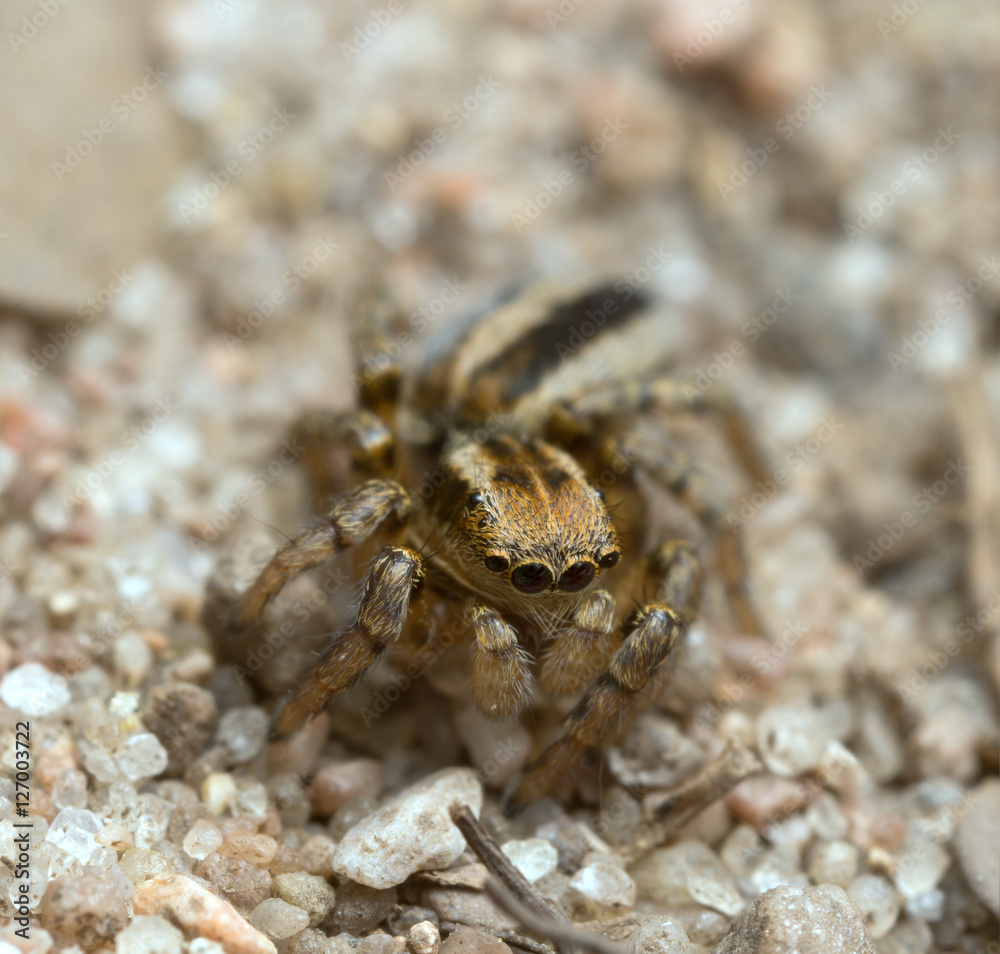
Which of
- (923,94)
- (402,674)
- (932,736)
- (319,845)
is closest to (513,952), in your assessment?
(319,845)

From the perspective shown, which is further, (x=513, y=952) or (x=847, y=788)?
(x=847, y=788)

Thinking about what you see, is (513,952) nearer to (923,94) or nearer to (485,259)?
(485,259)

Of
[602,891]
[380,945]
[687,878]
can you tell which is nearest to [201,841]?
[380,945]

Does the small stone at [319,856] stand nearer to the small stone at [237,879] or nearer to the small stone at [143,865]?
the small stone at [237,879]

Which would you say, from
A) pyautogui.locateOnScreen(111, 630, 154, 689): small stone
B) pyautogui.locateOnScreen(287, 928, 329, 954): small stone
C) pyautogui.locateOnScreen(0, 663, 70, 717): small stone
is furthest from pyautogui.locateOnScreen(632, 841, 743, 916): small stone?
pyautogui.locateOnScreen(0, 663, 70, 717): small stone

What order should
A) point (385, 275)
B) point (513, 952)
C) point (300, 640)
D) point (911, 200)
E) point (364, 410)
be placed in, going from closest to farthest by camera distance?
point (513, 952) < point (300, 640) < point (364, 410) < point (385, 275) < point (911, 200)

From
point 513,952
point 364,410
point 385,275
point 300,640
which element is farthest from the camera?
point 385,275

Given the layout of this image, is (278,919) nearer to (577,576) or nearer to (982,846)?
(577,576)

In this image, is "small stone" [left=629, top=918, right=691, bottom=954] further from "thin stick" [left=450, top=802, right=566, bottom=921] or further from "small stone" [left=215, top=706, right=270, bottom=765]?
"small stone" [left=215, top=706, right=270, bottom=765]
